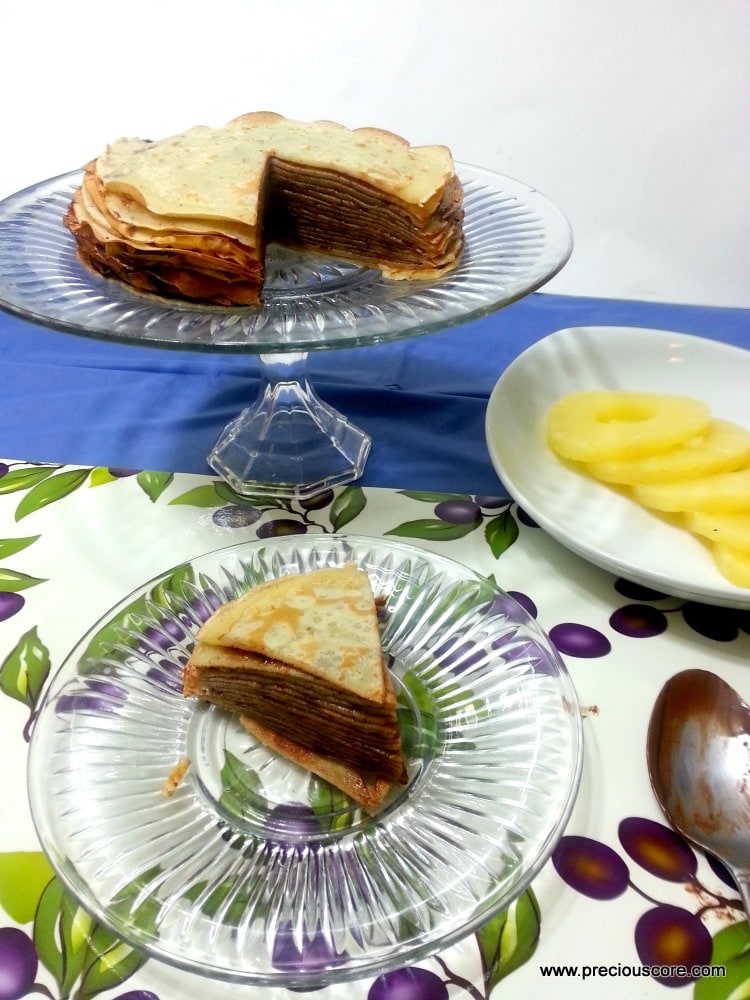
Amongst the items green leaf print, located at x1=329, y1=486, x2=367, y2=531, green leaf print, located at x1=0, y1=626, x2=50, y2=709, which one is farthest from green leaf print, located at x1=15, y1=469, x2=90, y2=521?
green leaf print, located at x1=329, y1=486, x2=367, y2=531

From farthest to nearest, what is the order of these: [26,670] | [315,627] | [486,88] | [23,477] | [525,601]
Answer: [486,88]
[23,477]
[525,601]
[26,670]
[315,627]

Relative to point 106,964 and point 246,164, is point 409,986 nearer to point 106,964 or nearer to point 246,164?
point 106,964

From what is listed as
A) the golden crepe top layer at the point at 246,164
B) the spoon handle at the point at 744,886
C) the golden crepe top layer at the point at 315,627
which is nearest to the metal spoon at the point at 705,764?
the spoon handle at the point at 744,886

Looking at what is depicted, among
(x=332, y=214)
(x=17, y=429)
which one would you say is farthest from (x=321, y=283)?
(x=17, y=429)

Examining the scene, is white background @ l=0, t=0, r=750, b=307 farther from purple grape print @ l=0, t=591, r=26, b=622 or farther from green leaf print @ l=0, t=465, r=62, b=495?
purple grape print @ l=0, t=591, r=26, b=622

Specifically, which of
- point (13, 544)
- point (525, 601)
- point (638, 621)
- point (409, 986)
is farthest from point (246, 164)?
point (409, 986)

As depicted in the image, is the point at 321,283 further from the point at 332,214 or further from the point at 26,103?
the point at 26,103

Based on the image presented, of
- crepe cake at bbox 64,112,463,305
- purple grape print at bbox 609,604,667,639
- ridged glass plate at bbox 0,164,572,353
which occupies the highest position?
crepe cake at bbox 64,112,463,305
